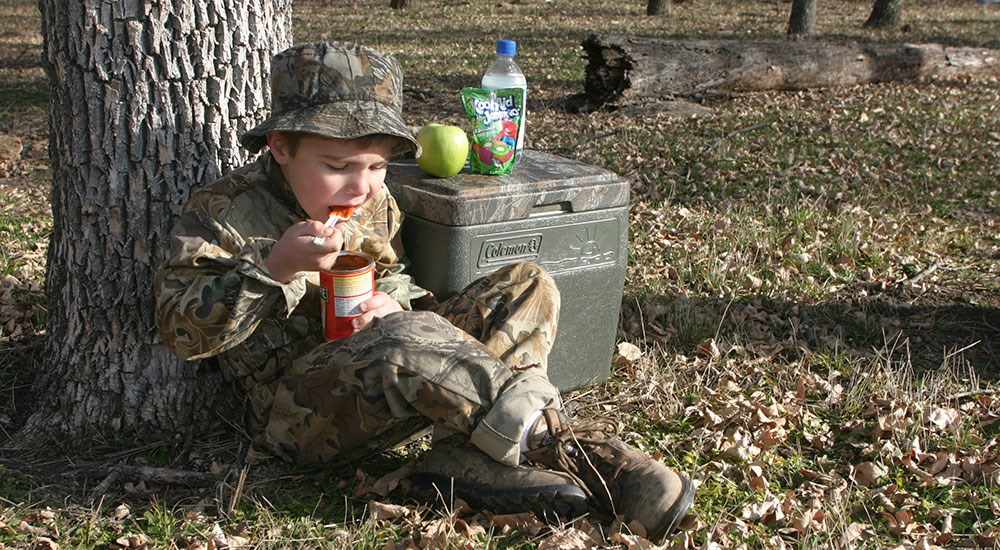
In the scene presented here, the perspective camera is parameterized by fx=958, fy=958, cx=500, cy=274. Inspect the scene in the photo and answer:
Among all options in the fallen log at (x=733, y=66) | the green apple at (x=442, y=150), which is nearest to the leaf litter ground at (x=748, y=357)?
the fallen log at (x=733, y=66)

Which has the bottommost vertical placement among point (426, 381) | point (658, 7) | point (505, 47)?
point (426, 381)

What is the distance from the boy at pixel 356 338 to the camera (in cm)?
282

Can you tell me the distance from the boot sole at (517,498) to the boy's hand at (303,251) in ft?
2.62

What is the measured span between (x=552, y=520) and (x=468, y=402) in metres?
0.46

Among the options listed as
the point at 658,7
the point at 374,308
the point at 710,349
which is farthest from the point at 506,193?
the point at 658,7

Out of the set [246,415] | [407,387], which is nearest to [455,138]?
[407,387]

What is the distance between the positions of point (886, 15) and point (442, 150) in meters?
15.9

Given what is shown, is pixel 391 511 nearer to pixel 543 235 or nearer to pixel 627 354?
pixel 543 235

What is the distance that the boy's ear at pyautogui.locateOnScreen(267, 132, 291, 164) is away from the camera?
9.78 ft

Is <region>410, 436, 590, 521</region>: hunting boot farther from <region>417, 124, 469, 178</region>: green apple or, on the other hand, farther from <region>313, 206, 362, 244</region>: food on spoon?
<region>417, 124, 469, 178</region>: green apple

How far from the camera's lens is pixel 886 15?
17016mm

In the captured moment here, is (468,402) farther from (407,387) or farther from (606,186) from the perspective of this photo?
(606,186)

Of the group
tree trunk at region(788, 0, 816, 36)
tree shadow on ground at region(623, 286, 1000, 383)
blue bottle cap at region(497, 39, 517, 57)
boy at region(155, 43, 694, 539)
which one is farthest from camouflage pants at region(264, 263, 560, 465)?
tree trunk at region(788, 0, 816, 36)

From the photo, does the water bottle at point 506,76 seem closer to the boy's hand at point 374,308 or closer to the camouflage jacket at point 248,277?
the camouflage jacket at point 248,277
